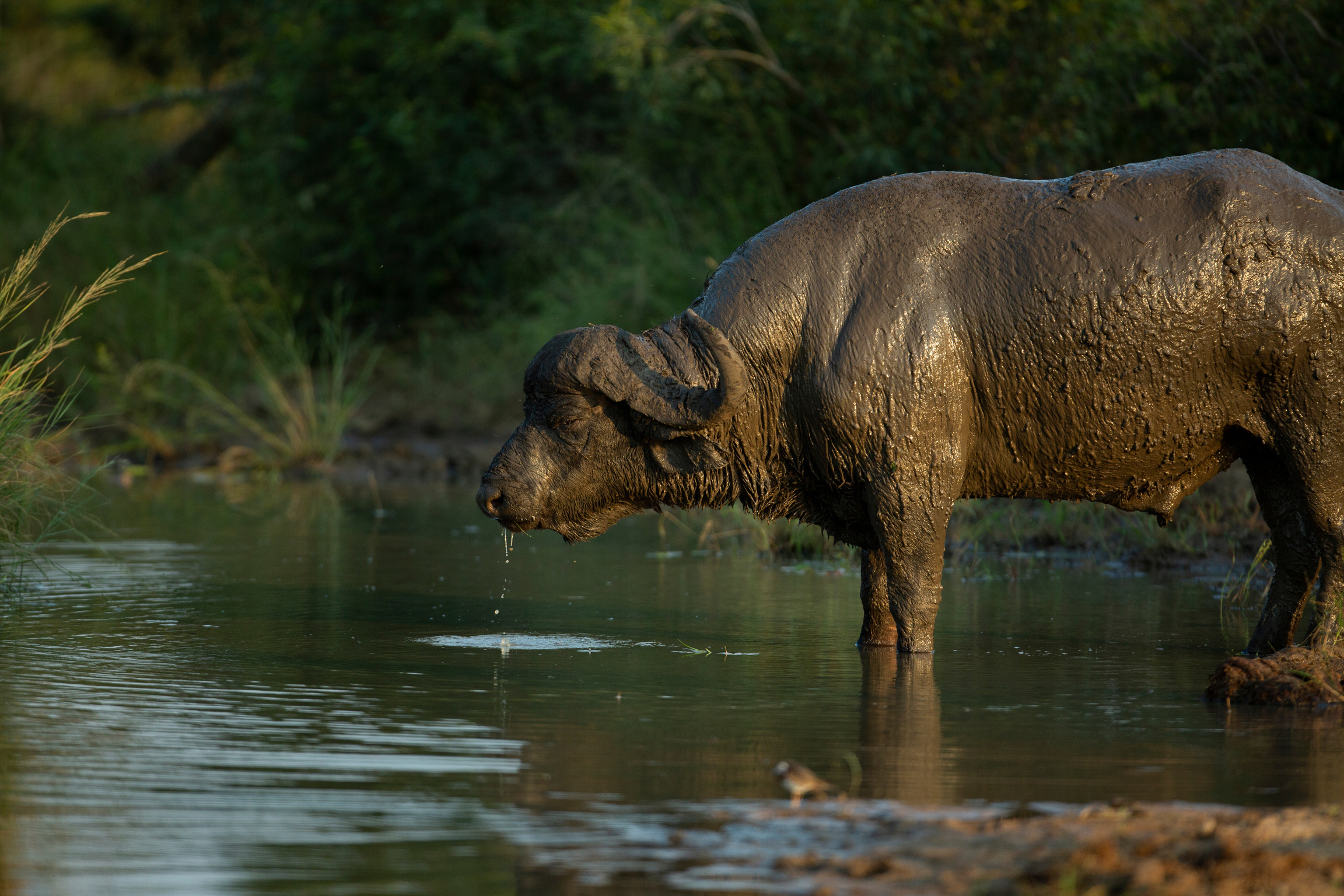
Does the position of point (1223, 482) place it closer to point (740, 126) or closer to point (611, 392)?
point (611, 392)

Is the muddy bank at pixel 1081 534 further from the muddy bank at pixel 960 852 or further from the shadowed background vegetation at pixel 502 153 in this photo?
the muddy bank at pixel 960 852

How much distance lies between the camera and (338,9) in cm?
2233

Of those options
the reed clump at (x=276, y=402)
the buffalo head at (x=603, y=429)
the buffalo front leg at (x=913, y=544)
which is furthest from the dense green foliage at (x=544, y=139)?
the buffalo head at (x=603, y=429)

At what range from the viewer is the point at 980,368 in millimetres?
7398

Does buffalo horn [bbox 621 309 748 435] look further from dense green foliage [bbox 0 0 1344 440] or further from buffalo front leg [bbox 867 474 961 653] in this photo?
dense green foliage [bbox 0 0 1344 440]

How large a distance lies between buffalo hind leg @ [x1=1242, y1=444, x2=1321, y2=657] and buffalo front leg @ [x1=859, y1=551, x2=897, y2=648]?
171 cm

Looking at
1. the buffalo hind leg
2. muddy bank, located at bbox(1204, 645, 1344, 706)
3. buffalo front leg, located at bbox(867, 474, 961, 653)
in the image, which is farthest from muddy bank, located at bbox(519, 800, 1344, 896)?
the buffalo hind leg

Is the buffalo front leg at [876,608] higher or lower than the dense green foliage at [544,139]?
lower

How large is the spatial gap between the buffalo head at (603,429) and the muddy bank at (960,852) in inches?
121

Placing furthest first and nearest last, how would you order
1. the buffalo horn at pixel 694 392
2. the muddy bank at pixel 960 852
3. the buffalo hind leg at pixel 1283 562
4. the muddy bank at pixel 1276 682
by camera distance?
the buffalo hind leg at pixel 1283 562, the buffalo horn at pixel 694 392, the muddy bank at pixel 1276 682, the muddy bank at pixel 960 852

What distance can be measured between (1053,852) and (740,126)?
50.4ft

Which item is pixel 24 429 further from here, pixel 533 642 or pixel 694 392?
pixel 694 392

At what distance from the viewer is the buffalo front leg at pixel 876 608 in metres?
7.84

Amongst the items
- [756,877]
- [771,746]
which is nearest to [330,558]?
[771,746]
